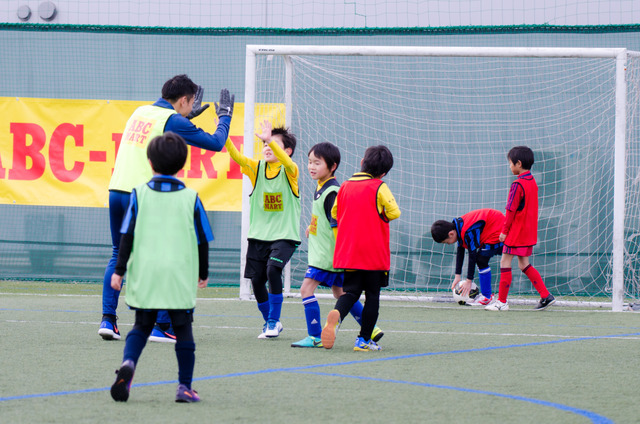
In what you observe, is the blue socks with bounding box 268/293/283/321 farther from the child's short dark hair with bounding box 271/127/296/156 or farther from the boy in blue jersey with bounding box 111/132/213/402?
the boy in blue jersey with bounding box 111/132/213/402

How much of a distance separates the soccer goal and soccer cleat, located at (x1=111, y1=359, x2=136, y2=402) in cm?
684

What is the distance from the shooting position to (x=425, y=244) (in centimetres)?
1137

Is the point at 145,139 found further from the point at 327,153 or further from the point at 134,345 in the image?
the point at 134,345

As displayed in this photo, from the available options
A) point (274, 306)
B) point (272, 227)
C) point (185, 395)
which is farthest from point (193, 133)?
point (185, 395)

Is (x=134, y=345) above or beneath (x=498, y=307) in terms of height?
above

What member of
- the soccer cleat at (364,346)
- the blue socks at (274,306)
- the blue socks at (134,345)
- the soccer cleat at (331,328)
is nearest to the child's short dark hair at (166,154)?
the blue socks at (134,345)

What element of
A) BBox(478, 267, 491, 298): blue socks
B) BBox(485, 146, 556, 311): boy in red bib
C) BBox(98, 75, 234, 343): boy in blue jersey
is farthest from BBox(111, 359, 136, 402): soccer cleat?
BBox(478, 267, 491, 298): blue socks

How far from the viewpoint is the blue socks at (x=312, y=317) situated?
627 cm

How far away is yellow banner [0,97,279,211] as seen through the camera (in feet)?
37.9

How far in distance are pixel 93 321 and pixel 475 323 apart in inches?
129

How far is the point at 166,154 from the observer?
4.02 metres

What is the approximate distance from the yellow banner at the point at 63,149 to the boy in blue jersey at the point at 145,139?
522 centimetres

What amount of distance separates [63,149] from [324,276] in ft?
20.6

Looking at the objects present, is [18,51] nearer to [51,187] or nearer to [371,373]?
[51,187]
